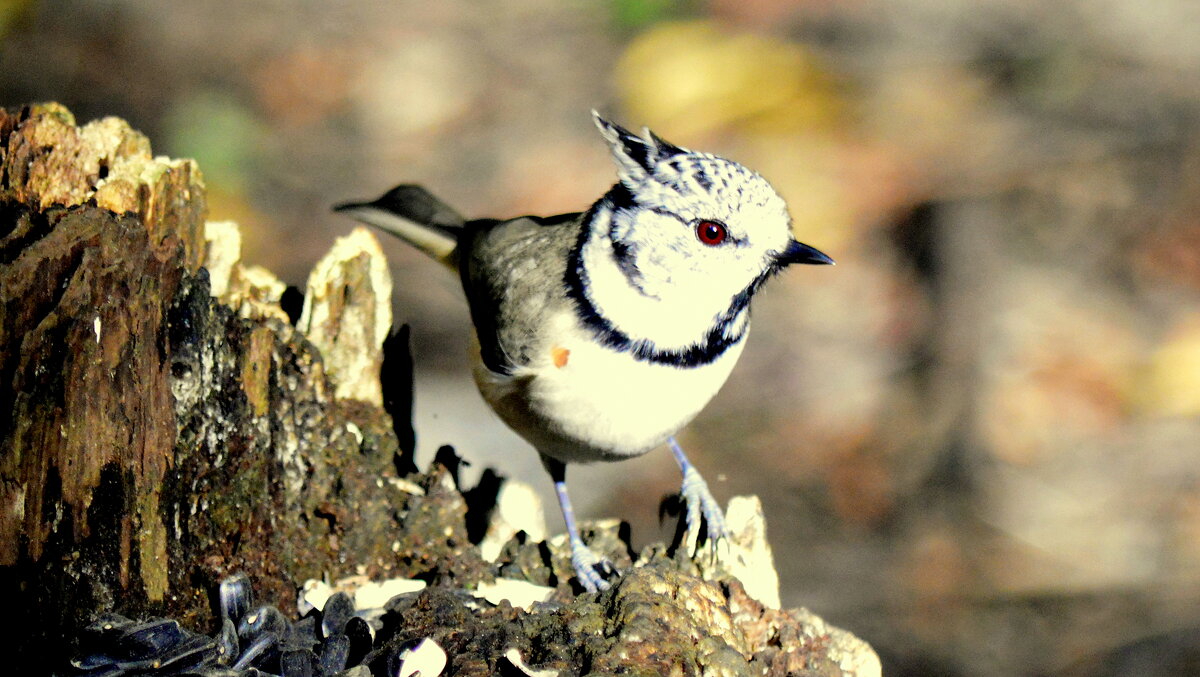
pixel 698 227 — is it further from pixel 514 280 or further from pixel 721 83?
pixel 721 83

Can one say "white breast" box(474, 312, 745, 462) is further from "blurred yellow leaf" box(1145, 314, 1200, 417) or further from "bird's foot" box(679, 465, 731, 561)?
"blurred yellow leaf" box(1145, 314, 1200, 417)

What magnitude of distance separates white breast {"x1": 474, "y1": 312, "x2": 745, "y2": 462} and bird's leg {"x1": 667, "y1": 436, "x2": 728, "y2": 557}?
0.26 meters

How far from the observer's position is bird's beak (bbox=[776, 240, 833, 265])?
2984mm

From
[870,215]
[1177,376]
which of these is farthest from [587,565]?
[1177,376]

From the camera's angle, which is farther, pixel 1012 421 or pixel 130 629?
pixel 1012 421

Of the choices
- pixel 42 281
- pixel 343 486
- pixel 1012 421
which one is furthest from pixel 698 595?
pixel 1012 421

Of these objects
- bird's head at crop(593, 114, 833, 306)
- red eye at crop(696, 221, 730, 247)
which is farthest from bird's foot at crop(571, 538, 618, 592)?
red eye at crop(696, 221, 730, 247)

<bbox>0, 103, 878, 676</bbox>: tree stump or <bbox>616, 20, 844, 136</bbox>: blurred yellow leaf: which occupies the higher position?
<bbox>616, 20, 844, 136</bbox>: blurred yellow leaf

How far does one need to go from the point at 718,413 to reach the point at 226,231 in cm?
269

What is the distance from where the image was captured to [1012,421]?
4973mm

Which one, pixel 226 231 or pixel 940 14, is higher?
pixel 940 14

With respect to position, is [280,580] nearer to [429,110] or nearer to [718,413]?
[718,413]

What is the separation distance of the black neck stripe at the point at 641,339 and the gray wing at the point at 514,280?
0.05 m

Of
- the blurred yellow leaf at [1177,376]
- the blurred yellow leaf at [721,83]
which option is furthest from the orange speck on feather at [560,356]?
the blurred yellow leaf at [1177,376]
